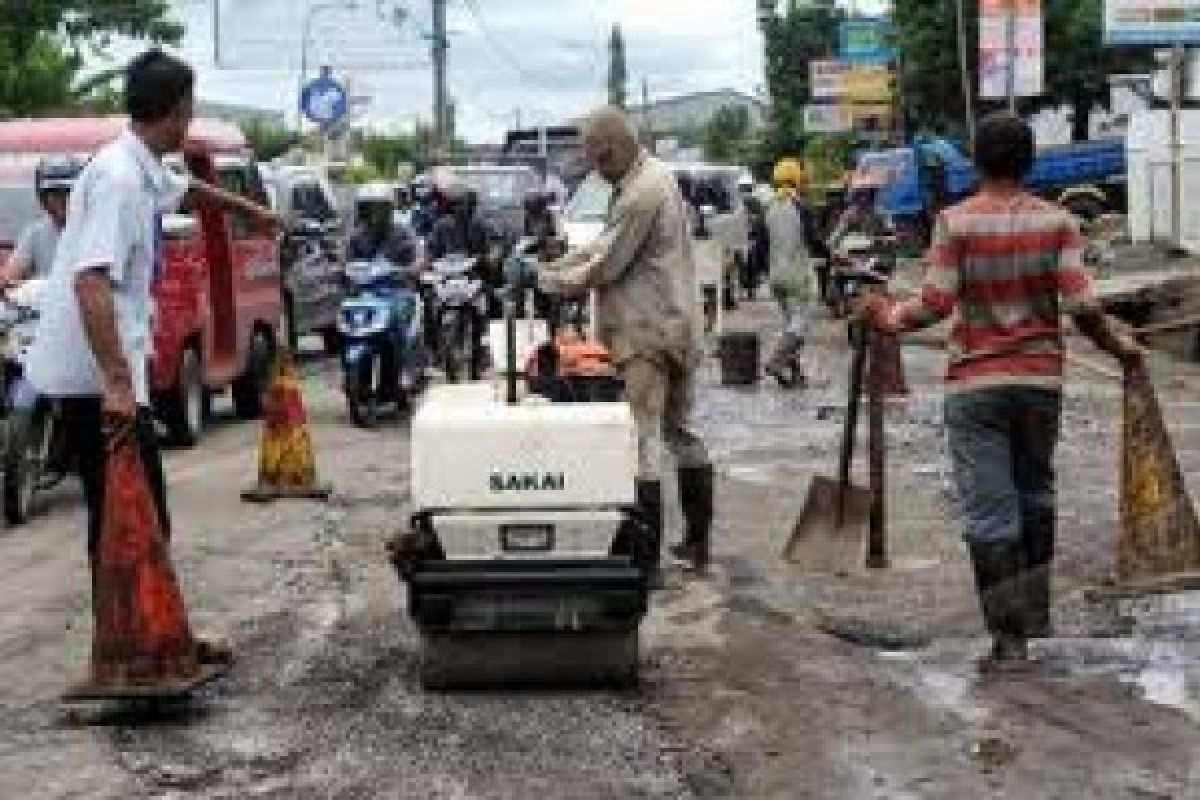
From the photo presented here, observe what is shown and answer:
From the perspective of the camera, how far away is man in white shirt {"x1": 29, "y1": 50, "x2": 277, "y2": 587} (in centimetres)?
794

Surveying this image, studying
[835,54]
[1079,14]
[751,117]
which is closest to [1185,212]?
[1079,14]

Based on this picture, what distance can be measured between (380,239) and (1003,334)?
433 inches

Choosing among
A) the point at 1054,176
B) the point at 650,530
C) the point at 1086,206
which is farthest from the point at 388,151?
the point at 650,530

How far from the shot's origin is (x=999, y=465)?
9.02 m

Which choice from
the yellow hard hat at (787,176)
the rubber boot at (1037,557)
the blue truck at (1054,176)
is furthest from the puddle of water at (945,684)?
the blue truck at (1054,176)

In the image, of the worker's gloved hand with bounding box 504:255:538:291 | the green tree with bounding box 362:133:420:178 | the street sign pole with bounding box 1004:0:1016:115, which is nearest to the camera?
the worker's gloved hand with bounding box 504:255:538:291

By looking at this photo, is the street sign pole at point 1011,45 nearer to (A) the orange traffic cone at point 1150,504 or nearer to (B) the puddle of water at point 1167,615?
(B) the puddle of water at point 1167,615

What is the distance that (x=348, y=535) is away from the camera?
12.4 m

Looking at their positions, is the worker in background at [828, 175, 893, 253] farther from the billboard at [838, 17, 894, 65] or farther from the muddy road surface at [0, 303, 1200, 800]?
the billboard at [838, 17, 894, 65]

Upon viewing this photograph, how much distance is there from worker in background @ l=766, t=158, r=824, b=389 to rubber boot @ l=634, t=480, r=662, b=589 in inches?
454

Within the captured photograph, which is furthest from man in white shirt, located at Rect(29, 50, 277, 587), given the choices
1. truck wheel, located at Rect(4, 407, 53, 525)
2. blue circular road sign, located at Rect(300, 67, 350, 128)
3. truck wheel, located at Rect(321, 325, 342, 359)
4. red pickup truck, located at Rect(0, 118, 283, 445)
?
blue circular road sign, located at Rect(300, 67, 350, 128)

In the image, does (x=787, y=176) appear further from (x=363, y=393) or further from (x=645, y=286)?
(x=645, y=286)

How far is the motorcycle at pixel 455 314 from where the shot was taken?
67.4ft

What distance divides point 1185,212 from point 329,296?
1299 centimetres
